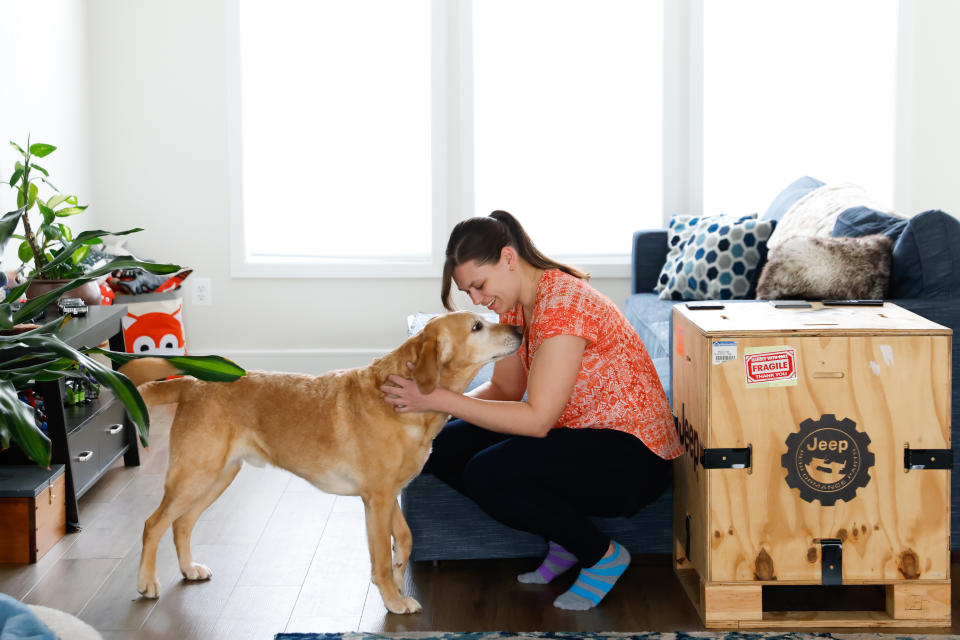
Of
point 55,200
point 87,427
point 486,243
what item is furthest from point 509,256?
point 55,200

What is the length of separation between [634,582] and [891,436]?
71 cm

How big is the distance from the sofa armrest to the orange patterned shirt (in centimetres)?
218

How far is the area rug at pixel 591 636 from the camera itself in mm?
2154

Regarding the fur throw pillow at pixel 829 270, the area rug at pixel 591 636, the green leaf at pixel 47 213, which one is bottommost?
the area rug at pixel 591 636

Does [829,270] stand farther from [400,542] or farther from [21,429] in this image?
[21,429]

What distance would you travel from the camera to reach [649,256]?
4500 mm

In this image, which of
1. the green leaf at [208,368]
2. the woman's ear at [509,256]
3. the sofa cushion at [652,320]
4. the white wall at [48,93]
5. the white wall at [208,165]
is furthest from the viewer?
the white wall at [208,165]

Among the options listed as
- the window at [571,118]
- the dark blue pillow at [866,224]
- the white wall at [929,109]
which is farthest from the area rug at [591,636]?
the white wall at [929,109]

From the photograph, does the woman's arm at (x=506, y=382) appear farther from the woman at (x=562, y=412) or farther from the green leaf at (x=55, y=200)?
the green leaf at (x=55, y=200)

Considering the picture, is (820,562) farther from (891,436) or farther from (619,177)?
(619,177)

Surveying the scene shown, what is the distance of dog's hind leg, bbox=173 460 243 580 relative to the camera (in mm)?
2484

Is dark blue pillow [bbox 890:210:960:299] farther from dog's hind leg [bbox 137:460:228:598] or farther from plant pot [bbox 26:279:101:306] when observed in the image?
plant pot [bbox 26:279:101:306]

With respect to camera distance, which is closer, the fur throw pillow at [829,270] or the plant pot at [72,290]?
the fur throw pillow at [829,270]

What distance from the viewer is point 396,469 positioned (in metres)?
2.29
